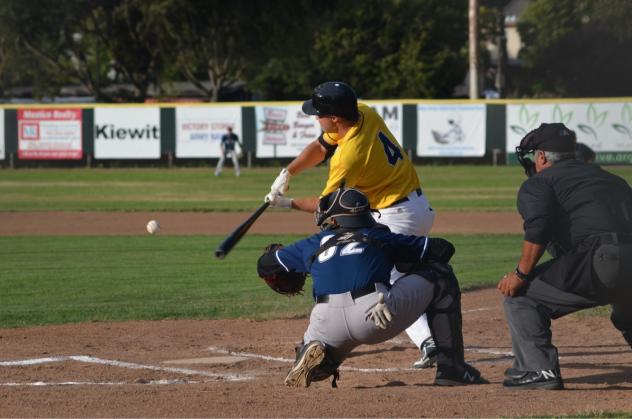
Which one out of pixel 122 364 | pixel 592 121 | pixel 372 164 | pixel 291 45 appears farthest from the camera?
pixel 291 45

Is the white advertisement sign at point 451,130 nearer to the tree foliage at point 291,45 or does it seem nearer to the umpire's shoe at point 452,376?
the tree foliage at point 291,45

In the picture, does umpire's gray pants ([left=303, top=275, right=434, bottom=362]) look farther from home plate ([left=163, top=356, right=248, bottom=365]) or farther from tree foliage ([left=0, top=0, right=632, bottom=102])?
tree foliage ([left=0, top=0, right=632, bottom=102])

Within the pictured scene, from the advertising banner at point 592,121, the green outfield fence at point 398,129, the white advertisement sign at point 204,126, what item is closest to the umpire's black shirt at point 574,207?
the advertising banner at point 592,121

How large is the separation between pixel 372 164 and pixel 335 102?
1.61ft

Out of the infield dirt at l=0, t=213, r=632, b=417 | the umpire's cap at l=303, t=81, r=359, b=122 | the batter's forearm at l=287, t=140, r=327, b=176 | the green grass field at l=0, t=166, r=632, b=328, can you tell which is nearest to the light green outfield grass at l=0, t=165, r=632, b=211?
the green grass field at l=0, t=166, r=632, b=328

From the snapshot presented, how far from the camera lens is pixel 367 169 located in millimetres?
7137

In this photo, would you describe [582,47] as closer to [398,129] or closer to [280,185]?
[398,129]

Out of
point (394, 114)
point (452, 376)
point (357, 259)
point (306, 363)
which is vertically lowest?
point (452, 376)

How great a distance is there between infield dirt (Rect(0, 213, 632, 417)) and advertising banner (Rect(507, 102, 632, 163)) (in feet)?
83.5

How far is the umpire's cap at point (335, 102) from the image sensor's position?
697 cm

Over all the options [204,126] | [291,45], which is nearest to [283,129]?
[204,126]

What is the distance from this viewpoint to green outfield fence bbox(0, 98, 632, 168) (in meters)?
35.8

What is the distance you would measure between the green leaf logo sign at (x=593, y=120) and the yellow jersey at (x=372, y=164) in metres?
29.7

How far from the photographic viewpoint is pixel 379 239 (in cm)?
632
